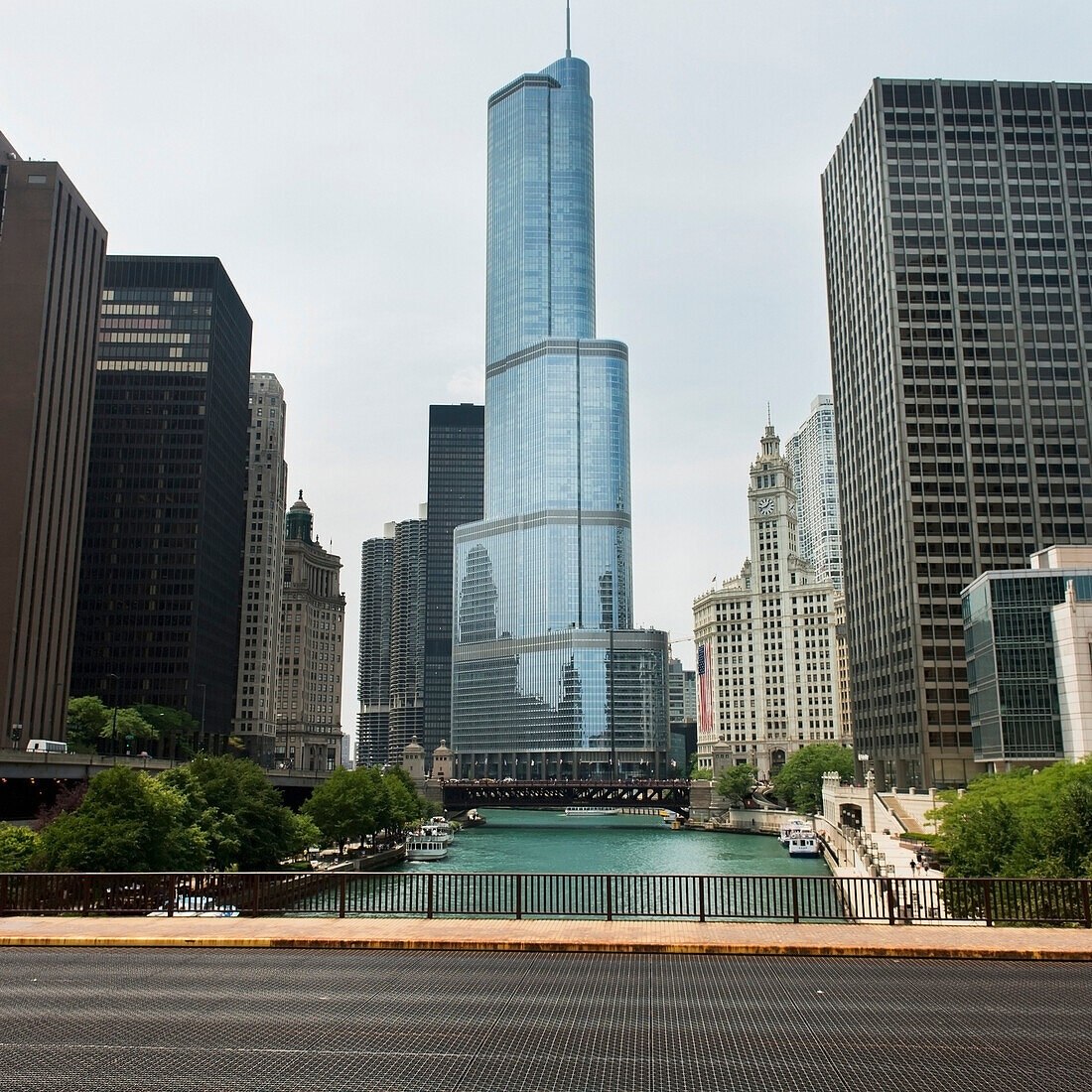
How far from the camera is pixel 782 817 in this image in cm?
19338

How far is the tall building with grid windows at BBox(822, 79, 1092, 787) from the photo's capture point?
146375mm

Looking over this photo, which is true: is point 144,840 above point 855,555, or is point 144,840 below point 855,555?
below

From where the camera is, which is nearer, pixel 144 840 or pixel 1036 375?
pixel 144 840

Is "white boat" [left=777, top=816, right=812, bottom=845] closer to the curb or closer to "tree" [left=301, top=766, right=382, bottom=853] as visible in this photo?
"tree" [left=301, top=766, right=382, bottom=853]

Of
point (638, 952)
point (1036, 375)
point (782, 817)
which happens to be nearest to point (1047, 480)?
point (1036, 375)

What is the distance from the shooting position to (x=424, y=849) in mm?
147750

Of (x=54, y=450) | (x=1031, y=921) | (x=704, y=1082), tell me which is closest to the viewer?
(x=704, y=1082)

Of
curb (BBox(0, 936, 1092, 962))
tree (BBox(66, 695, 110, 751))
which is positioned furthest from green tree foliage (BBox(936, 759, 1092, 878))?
tree (BBox(66, 695, 110, 751))

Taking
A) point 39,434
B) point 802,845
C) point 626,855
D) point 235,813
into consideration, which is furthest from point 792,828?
point 39,434

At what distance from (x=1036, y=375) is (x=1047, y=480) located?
14.9 m

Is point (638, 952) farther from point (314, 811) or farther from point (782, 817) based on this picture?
point (782, 817)

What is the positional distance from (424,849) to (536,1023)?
429 feet

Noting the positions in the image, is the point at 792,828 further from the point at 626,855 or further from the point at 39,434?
the point at 39,434

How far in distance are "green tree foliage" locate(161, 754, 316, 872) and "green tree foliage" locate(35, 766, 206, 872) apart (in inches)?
548
